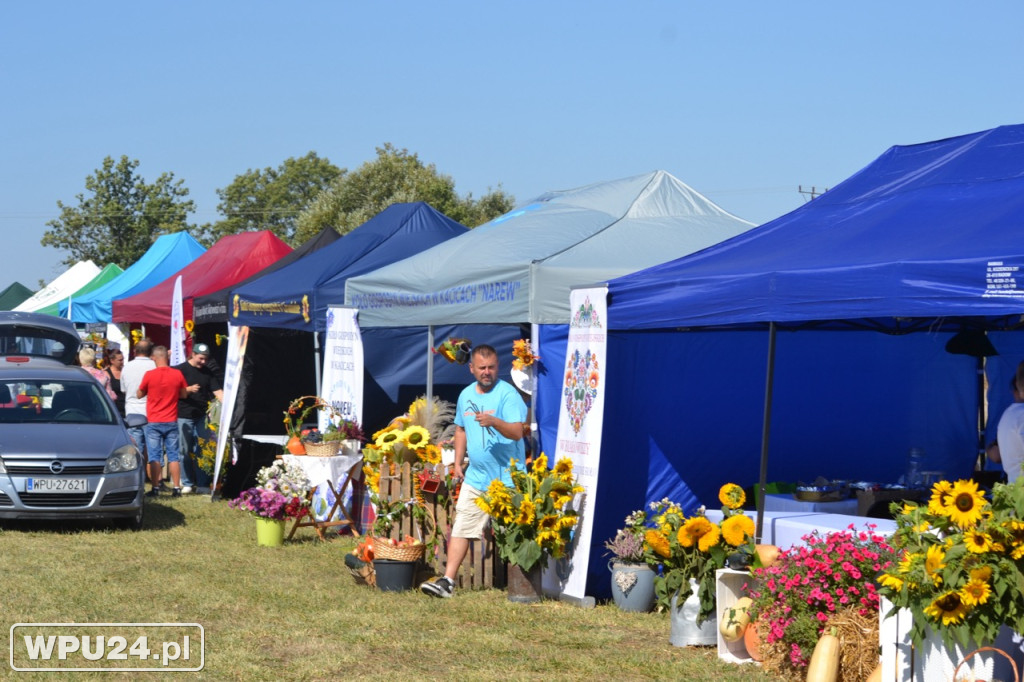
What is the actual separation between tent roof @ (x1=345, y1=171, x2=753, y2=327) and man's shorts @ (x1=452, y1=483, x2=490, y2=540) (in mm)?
1429

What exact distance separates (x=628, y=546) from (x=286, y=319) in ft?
21.7

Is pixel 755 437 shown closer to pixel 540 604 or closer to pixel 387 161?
pixel 540 604

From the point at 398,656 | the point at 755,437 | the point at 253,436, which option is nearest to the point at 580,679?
the point at 398,656

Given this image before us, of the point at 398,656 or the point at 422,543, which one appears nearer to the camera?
the point at 398,656

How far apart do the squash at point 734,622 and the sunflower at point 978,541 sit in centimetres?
176

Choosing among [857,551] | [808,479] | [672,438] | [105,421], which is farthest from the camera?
[105,421]

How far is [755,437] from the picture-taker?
32.3 feet

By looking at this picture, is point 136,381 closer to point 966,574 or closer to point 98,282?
point 966,574

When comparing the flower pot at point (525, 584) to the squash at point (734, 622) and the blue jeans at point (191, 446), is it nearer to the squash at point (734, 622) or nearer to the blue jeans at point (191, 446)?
the squash at point (734, 622)

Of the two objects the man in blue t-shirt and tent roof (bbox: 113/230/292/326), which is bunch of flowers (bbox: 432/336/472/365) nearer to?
the man in blue t-shirt

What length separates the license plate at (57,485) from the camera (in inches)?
469

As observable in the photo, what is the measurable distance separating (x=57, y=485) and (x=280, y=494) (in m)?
2.18

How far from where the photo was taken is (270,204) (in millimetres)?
81625

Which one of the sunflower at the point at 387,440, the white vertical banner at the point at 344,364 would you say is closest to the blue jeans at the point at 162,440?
the white vertical banner at the point at 344,364
